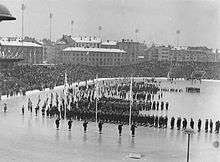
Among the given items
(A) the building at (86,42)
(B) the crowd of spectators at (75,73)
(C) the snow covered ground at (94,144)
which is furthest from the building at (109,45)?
(C) the snow covered ground at (94,144)

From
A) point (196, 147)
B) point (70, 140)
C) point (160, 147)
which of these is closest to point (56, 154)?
point (70, 140)

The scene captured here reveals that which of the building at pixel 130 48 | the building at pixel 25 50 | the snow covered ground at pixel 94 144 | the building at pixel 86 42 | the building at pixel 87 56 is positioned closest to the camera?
the snow covered ground at pixel 94 144

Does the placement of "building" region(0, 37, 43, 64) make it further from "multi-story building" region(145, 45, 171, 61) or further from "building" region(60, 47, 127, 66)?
"multi-story building" region(145, 45, 171, 61)

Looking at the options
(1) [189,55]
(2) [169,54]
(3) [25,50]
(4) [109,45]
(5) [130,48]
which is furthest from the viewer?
(1) [189,55]

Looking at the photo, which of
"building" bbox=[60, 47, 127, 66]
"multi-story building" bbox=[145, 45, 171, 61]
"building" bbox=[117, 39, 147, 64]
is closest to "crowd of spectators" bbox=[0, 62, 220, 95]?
"building" bbox=[60, 47, 127, 66]

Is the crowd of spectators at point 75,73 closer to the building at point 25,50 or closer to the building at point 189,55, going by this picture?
the building at point 25,50

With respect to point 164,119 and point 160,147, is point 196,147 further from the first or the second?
point 164,119

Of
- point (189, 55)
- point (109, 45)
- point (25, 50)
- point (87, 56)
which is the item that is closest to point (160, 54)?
point (189, 55)

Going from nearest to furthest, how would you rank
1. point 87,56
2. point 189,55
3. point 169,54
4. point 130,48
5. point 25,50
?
1. point 25,50
2. point 87,56
3. point 130,48
4. point 169,54
5. point 189,55

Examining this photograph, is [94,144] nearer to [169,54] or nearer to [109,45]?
[109,45]
